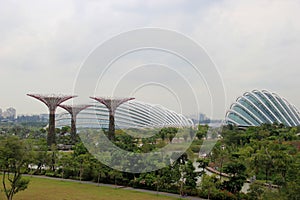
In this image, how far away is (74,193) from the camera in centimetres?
1581

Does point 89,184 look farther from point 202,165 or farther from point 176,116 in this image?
point 176,116

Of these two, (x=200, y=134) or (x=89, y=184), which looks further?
(x=200, y=134)

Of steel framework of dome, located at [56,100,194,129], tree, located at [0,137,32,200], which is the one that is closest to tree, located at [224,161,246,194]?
tree, located at [0,137,32,200]

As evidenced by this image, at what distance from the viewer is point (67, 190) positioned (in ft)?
54.2

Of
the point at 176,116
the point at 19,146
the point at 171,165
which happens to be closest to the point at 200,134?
the point at 171,165

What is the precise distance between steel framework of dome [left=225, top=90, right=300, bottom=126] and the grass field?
27.7 meters

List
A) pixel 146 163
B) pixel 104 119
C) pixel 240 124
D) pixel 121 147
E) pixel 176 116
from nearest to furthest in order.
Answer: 1. pixel 146 163
2. pixel 121 147
3. pixel 240 124
4. pixel 104 119
5. pixel 176 116

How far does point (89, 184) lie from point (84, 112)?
32.4 metres

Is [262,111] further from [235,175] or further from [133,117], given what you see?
[235,175]

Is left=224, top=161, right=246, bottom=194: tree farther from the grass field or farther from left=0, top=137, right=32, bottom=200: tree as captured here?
left=0, top=137, right=32, bottom=200: tree

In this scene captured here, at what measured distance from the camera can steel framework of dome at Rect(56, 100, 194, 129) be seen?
45.5 metres

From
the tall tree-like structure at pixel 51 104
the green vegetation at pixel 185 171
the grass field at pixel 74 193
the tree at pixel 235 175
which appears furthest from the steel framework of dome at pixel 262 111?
the grass field at pixel 74 193

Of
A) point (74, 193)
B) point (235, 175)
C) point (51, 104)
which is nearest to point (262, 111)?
point (51, 104)

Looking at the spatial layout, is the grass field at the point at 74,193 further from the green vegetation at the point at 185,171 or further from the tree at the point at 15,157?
the tree at the point at 15,157
